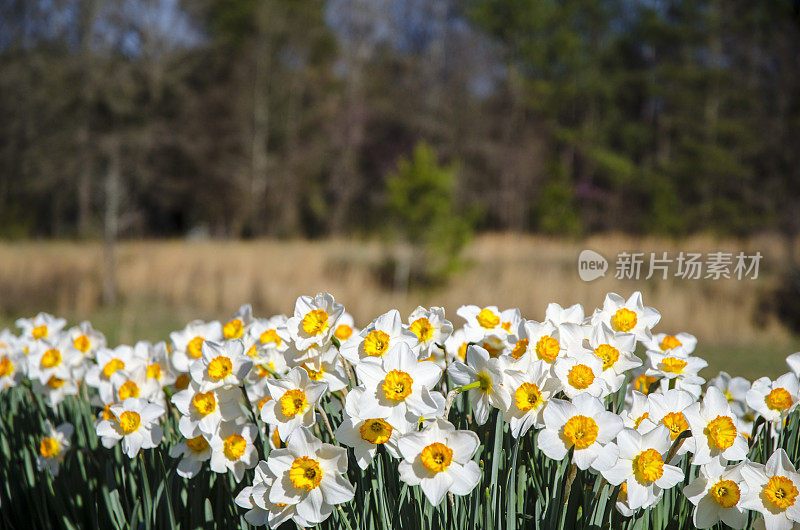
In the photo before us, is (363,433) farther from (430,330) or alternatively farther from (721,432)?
(721,432)

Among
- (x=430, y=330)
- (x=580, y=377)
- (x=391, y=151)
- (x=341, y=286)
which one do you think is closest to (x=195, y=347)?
(x=430, y=330)

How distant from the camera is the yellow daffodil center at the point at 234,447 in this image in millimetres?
1055

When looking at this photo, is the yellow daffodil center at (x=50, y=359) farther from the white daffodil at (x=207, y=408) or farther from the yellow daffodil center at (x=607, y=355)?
the yellow daffodil center at (x=607, y=355)

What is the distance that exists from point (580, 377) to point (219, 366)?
621 millimetres

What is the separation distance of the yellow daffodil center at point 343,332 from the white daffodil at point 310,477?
0.35 meters

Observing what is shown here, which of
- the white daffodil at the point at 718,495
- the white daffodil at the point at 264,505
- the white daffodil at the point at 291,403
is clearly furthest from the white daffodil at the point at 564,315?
the white daffodil at the point at 264,505

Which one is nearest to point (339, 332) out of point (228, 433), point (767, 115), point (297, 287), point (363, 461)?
point (228, 433)

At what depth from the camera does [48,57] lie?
24.0 feet

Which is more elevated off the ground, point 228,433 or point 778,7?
point 778,7

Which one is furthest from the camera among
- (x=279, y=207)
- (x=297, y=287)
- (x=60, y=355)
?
Answer: (x=279, y=207)

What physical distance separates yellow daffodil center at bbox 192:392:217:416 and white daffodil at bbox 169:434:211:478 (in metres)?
0.06

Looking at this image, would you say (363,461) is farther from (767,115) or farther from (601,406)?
(767,115)

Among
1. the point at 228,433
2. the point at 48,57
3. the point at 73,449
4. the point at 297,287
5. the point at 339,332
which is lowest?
the point at 297,287

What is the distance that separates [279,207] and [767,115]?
35.0 ft
